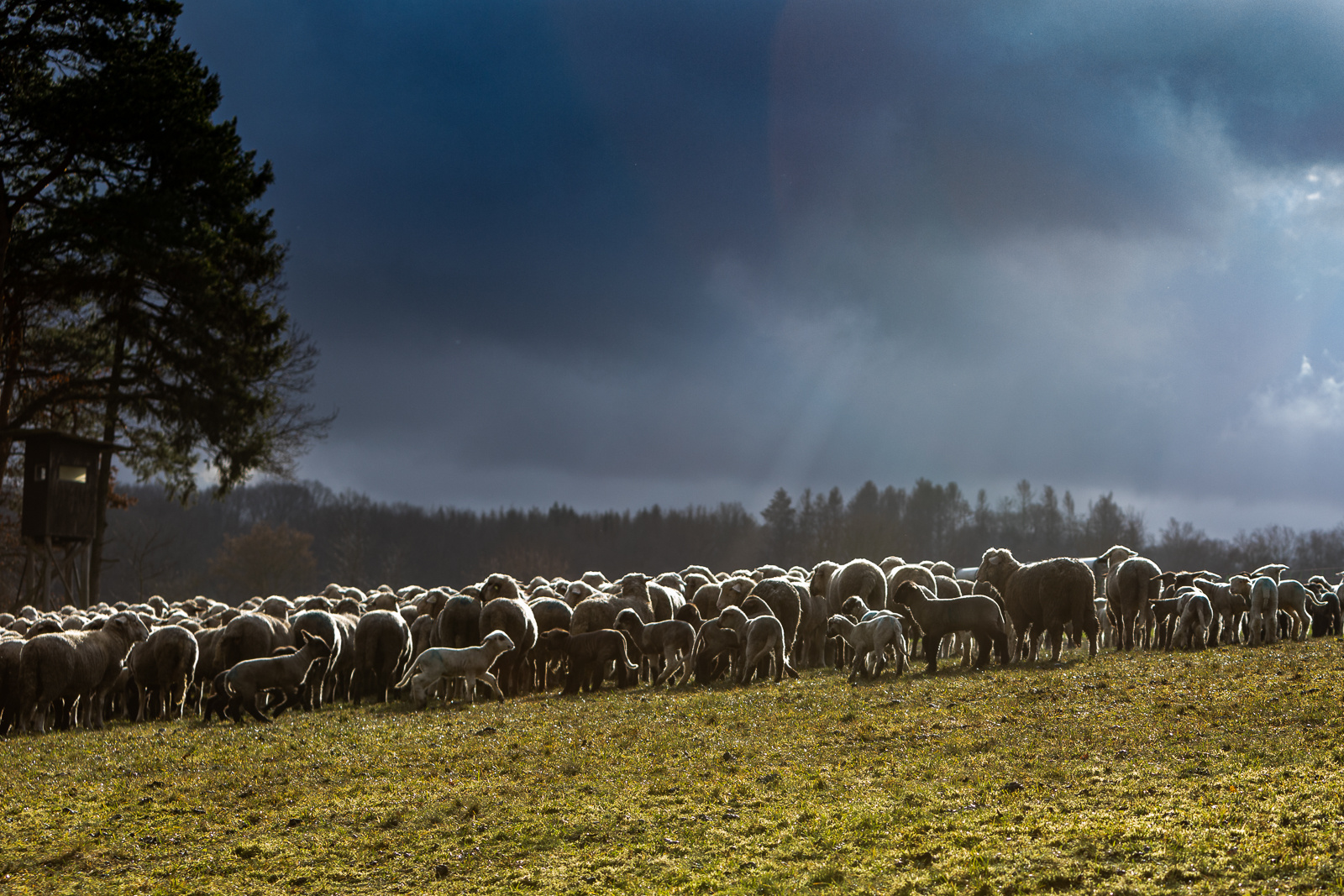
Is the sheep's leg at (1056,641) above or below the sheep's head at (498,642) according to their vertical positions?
above

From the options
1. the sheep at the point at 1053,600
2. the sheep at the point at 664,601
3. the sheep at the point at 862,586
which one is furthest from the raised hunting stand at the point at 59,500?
the sheep at the point at 1053,600

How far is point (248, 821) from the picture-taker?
1081 cm

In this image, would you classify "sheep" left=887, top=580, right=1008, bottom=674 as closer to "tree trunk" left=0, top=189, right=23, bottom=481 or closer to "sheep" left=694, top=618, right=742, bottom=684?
"sheep" left=694, top=618, right=742, bottom=684

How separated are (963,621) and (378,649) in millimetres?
11866

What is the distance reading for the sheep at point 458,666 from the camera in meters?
18.0

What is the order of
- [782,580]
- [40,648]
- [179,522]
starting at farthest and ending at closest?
1. [179,522]
2. [782,580]
3. [40,648]

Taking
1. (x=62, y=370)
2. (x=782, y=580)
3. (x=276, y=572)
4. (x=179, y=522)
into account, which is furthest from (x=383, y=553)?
(x=782, y=580)

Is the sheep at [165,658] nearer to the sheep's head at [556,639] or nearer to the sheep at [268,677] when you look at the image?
the sheep at [268,677]

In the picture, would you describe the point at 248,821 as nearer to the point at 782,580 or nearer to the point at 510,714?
the point at 510,714

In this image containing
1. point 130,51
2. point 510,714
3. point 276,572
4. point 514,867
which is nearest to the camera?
point 514,867

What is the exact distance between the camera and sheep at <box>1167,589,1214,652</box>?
2164 cm

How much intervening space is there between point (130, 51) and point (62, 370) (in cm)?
1299

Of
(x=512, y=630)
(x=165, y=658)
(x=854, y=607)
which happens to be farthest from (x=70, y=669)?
(x=854, y=607)

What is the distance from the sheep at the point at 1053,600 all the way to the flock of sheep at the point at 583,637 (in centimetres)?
4
